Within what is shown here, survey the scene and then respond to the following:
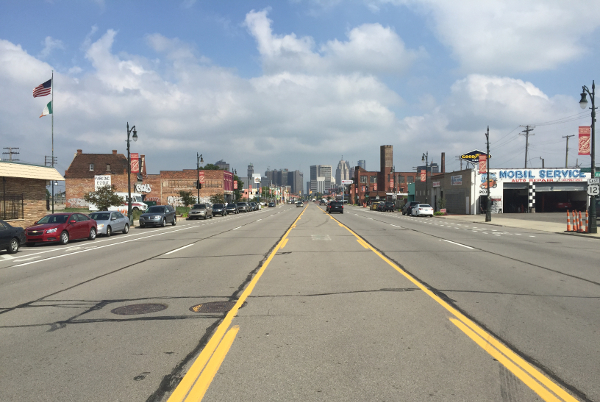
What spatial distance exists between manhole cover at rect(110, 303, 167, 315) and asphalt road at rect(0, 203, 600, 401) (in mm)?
52

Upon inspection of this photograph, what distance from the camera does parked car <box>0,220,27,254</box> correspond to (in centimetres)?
1665

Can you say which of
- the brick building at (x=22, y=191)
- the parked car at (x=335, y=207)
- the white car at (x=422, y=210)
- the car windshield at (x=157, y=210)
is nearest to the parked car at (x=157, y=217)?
the car windshield at (x=157, y=210)

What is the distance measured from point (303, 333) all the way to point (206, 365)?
60.4 inches

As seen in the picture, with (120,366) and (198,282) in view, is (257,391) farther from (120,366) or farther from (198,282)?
(198,282)

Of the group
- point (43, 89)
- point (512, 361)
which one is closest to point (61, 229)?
point (43, 89)

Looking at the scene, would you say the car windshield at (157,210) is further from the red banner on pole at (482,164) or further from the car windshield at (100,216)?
the red banner on pole at (482,164)

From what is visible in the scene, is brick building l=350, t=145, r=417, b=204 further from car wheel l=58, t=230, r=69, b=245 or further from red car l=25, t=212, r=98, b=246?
car wheel l=58, t=230, r=69, b=245

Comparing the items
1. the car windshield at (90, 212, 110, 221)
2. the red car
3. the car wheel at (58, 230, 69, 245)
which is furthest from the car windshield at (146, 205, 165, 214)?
the car wheel at (58, 230, 69, 245)

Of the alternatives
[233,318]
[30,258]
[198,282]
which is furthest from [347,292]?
[30,258]

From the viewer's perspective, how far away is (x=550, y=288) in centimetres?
926

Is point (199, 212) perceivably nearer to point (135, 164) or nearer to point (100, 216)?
point (135, 164)

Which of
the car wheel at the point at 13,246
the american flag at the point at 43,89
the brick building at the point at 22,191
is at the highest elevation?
the american flag at the point at 43,89

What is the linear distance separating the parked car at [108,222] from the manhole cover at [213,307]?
19303 mm

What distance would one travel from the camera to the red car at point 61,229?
19.9 m
